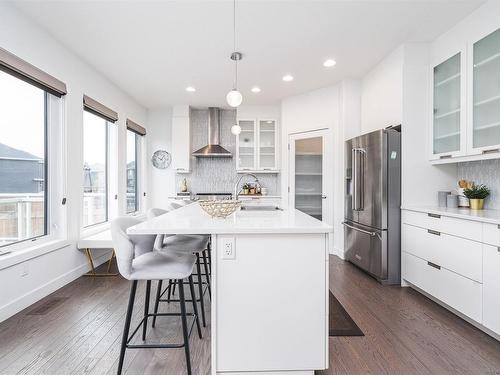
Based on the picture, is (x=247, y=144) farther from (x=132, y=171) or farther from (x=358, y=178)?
(x=358, y=178)

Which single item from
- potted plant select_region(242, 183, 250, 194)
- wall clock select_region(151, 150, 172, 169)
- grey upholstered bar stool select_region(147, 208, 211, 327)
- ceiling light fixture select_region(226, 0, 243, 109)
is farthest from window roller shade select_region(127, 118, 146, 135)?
grey upholstered bar stool select_region(147, 208, 211, 327)

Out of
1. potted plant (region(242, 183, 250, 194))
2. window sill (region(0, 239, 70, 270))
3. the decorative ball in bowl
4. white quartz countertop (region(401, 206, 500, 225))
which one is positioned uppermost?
potted plant (region(242, 183, 250, 194))

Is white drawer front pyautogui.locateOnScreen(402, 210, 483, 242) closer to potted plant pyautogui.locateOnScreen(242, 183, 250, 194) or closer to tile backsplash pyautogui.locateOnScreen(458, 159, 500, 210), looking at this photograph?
tile backsplash pyautogui.locateOnScreen(458, 159, 500, 210)

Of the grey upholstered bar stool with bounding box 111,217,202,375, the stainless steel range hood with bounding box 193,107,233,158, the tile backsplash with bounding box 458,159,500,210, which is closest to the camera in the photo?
the grey upholstered bar stool with bounding box 111,217,202,375

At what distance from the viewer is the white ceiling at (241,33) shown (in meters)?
2.53

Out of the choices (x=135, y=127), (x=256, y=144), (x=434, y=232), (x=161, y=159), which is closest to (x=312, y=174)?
(x=256, y=144)

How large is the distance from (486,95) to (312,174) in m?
2.67

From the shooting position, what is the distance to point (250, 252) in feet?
5.25

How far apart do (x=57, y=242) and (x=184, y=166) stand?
114 inches

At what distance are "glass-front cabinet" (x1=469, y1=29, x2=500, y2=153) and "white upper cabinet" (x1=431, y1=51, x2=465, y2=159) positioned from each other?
102 mm

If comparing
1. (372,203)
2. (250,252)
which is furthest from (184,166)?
(250,252)

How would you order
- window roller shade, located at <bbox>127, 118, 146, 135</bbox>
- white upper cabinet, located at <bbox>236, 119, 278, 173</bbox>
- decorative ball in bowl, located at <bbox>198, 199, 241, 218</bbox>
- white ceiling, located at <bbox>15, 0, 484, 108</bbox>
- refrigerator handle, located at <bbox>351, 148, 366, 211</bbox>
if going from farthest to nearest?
white upper cabinet, located at <bbox>236, 119, 278, 173</bbox>
window roller shade, located at <bbox>127, 118, 146, 135</bbox>
refrigerator handle, located at <bbox>351, 148, 366, 211</bbox>
white ceiling, located at <bbox>15, 0, 484, 108</bbox>
decorative ball in bowl, located at <bbox>198, 199, 241, 218</bbox>

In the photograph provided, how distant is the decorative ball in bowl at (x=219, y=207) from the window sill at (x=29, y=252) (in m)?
1.91

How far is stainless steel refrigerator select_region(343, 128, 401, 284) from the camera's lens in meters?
3.19
